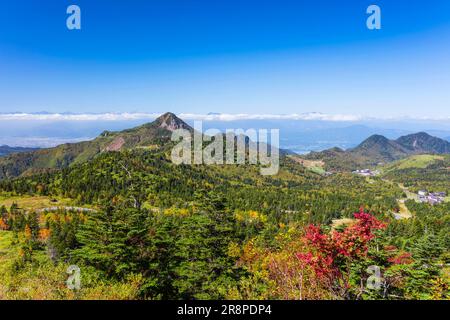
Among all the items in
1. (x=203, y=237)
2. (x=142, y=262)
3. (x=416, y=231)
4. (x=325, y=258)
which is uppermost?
(x=325, y=258)

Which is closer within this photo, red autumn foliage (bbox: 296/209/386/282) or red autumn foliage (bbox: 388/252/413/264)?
red autumn foliage (bbox: 296/209/386/282)

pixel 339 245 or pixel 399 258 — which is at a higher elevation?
pixel 339 245

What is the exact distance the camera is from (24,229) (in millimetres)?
116312

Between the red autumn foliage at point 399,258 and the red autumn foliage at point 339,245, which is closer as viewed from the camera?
the red autumn foliage at point 339,245

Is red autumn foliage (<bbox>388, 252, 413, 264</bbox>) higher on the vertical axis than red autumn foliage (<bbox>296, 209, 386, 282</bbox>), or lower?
lower

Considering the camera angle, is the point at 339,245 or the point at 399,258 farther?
the point at 399,258

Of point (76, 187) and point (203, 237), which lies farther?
point (76, 187)

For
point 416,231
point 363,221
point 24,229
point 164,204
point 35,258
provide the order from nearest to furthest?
point 363,221, point 35,258, point 24,229, point 416,231, point 164,204

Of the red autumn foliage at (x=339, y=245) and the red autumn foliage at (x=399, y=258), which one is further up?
the red autumn foliage at (x=339, y=245)
